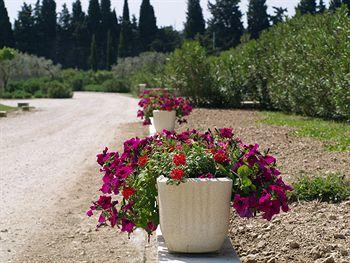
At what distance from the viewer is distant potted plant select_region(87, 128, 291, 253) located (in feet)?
11.1

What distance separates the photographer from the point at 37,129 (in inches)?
611

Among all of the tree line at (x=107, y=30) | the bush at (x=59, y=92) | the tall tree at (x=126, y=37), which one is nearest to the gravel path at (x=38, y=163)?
the bush at (x=59, y=92)

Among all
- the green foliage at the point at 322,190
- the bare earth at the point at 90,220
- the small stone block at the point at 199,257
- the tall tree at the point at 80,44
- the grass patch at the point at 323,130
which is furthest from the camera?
the tall tree at the point at 80,44

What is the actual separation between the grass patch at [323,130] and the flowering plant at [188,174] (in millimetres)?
4678

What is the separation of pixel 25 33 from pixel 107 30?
9951 millimetres

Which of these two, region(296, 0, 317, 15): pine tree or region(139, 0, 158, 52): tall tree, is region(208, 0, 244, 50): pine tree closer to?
region(296, 0, 317, 15): pine tree

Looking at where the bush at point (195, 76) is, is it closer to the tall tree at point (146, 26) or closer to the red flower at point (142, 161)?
the red flower at point (142, 161)

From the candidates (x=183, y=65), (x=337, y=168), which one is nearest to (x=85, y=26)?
(x=183, y=65)

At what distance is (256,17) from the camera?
186 ft

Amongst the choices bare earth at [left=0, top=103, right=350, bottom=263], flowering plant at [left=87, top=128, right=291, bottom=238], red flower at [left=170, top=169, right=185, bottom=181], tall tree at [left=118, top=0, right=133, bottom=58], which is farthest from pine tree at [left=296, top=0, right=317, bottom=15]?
red flower at [left=170, top=169, right=185, bottom=181]

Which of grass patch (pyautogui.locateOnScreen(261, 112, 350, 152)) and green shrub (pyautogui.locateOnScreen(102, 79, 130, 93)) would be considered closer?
grass patch (pyautogui.locateOnScreen(261, 112, 350, 152))

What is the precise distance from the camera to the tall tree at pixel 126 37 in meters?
63.8

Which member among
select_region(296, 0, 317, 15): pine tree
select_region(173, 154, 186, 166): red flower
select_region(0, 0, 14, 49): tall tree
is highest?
select_region(296, 0, 317, 15): pine tree

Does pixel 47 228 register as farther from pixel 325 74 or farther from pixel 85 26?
pixel 85 26
